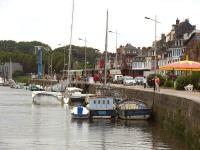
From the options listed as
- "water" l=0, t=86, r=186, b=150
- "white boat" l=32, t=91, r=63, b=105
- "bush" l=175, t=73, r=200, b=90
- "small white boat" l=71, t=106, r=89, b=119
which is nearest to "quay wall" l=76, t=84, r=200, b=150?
"water" l=0, t=86, r=186, b=150

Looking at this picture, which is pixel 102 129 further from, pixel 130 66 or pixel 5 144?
pixel 130 66

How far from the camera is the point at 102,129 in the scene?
150 feet

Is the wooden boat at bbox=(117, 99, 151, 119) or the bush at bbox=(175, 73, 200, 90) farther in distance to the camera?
the bush at bbox=(175, 73, 200, 90)

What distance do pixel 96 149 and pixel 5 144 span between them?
566 cm

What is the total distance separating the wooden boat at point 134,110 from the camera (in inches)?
2020

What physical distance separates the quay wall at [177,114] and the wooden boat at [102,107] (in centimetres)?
371

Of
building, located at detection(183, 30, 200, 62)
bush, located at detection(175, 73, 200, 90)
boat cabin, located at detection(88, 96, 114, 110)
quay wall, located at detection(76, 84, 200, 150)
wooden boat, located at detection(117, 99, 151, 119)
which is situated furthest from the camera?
building, located at detection(183, 30, 200, 62)

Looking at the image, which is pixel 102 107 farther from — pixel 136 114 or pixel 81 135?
pixel 81 135

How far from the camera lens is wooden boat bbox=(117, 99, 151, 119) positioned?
51312mm

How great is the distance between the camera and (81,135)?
41844 millimetres

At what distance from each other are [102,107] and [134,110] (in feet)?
10.5

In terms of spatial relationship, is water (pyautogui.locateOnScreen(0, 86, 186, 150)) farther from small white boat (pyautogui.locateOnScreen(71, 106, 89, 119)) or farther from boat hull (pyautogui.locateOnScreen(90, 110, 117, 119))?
boat hull (pyautogui.locateOnScreen(90, 110, 117, 119))

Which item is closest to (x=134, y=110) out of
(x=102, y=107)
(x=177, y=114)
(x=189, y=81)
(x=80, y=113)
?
(x=102, y=107)

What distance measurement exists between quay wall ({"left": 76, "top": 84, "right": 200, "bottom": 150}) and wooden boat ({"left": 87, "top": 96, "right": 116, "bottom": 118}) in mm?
3709
